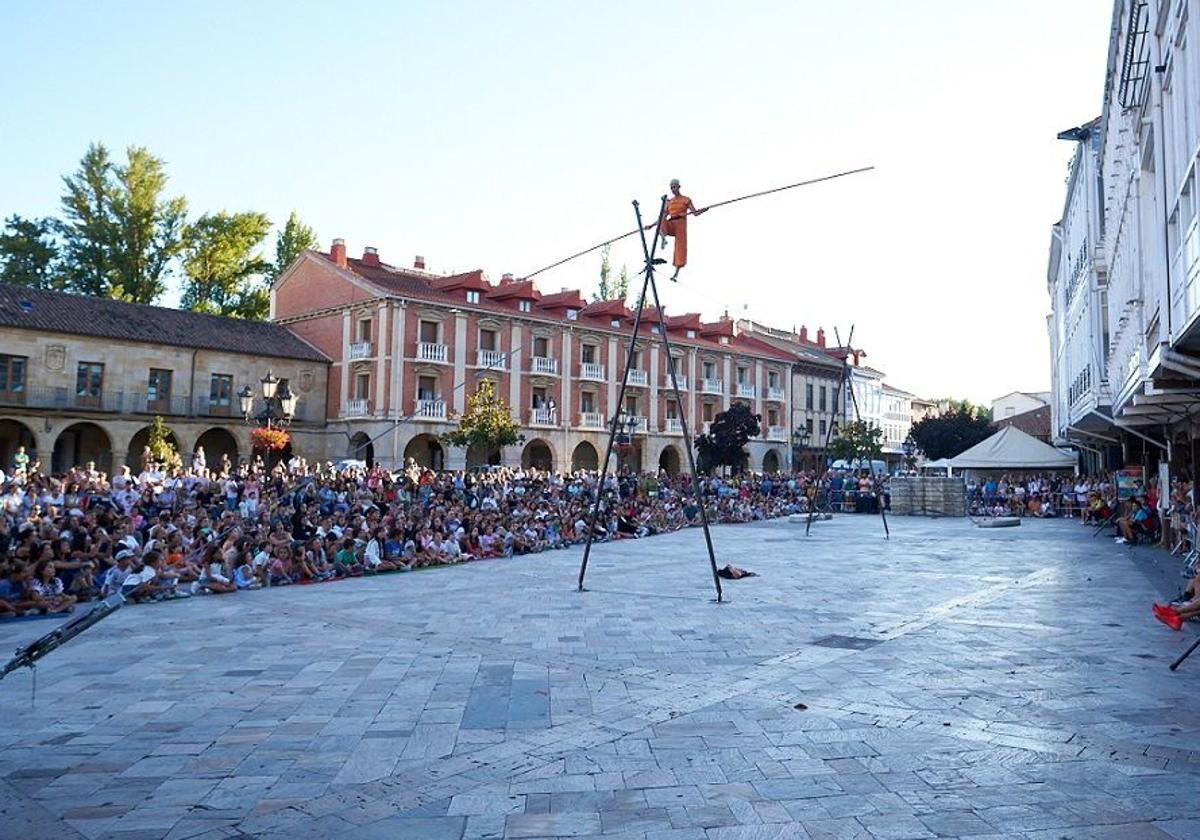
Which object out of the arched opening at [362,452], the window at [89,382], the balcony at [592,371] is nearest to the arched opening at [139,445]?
the window at [89,382]

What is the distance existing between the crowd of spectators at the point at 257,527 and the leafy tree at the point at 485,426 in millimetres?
6254

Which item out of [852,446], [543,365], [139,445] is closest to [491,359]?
[543,365]

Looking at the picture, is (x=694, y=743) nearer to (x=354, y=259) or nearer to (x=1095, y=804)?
(x=1095, y=804)

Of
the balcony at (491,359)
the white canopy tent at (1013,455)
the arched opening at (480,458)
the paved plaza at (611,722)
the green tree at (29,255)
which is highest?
the green tree at (29,255)

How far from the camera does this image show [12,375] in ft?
101

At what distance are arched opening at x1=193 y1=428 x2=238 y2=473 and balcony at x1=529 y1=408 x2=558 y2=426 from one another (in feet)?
44.4

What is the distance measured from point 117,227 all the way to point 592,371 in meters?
24.1

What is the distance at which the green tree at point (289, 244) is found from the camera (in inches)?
1853

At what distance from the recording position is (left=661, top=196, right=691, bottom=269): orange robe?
11.1 metres

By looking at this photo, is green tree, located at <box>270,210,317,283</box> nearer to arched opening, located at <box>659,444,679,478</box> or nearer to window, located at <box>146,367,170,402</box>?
window, located at <box>146,367,170,402</box>

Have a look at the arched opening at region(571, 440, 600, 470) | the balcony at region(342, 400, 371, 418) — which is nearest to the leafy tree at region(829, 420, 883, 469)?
the arched opening at region(571, 440, 600, 470)

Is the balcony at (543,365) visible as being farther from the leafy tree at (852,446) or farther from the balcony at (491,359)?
the leafy tree at (852,446)

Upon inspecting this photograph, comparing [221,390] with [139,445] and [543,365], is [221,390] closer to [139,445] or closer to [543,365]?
[139,445]

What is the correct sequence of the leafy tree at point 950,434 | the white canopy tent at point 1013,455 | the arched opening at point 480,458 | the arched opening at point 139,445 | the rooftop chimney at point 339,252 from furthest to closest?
the leafy tree at point 950,434, the rooftop chimney at point 339,252, the arched opening at point 480,458, the arched opening at point 139,445, the white canopy tent at point 1013,455
